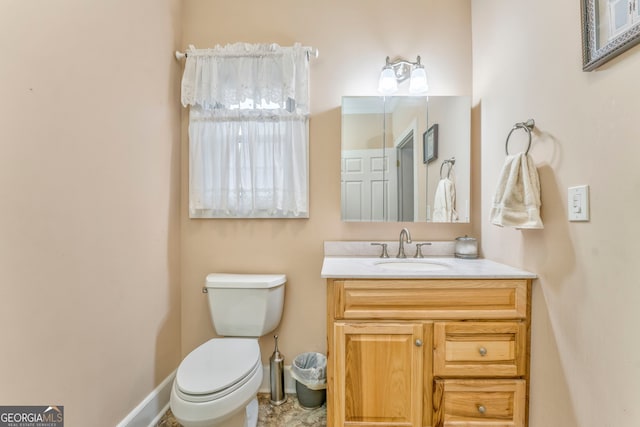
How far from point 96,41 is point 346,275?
1408 millimetres

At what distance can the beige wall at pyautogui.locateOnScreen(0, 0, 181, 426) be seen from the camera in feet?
2.76

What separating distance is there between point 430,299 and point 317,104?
1277mm

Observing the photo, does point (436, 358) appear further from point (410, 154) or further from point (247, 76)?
point (247, 76)

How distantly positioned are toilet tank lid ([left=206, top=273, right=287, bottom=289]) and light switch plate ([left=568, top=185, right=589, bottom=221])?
134cm

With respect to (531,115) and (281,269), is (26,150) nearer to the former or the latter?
(281,269)

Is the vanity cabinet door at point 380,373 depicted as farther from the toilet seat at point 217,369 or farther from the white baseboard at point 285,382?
the white baseboard at point 285,382

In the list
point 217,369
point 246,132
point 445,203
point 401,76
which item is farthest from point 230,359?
point 401,76

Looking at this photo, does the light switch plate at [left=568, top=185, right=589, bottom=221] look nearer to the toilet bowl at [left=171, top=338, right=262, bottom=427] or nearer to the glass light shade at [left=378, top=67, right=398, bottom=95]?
the glass light shade at [left=378, top=67, right=398, bottom=95]

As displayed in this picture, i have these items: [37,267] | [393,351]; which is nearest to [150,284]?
[37,267]

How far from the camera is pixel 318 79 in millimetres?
1705

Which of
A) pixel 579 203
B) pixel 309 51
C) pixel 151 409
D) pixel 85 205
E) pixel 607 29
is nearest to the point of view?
pixel 607 29

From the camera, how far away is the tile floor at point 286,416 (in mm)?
1424

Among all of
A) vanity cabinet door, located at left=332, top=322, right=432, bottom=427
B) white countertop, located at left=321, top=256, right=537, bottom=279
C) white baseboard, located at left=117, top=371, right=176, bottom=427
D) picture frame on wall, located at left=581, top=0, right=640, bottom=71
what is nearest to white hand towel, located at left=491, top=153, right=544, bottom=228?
white countertop, located at left=321, top=256, right=537, bottom=279

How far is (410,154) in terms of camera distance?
164cm
